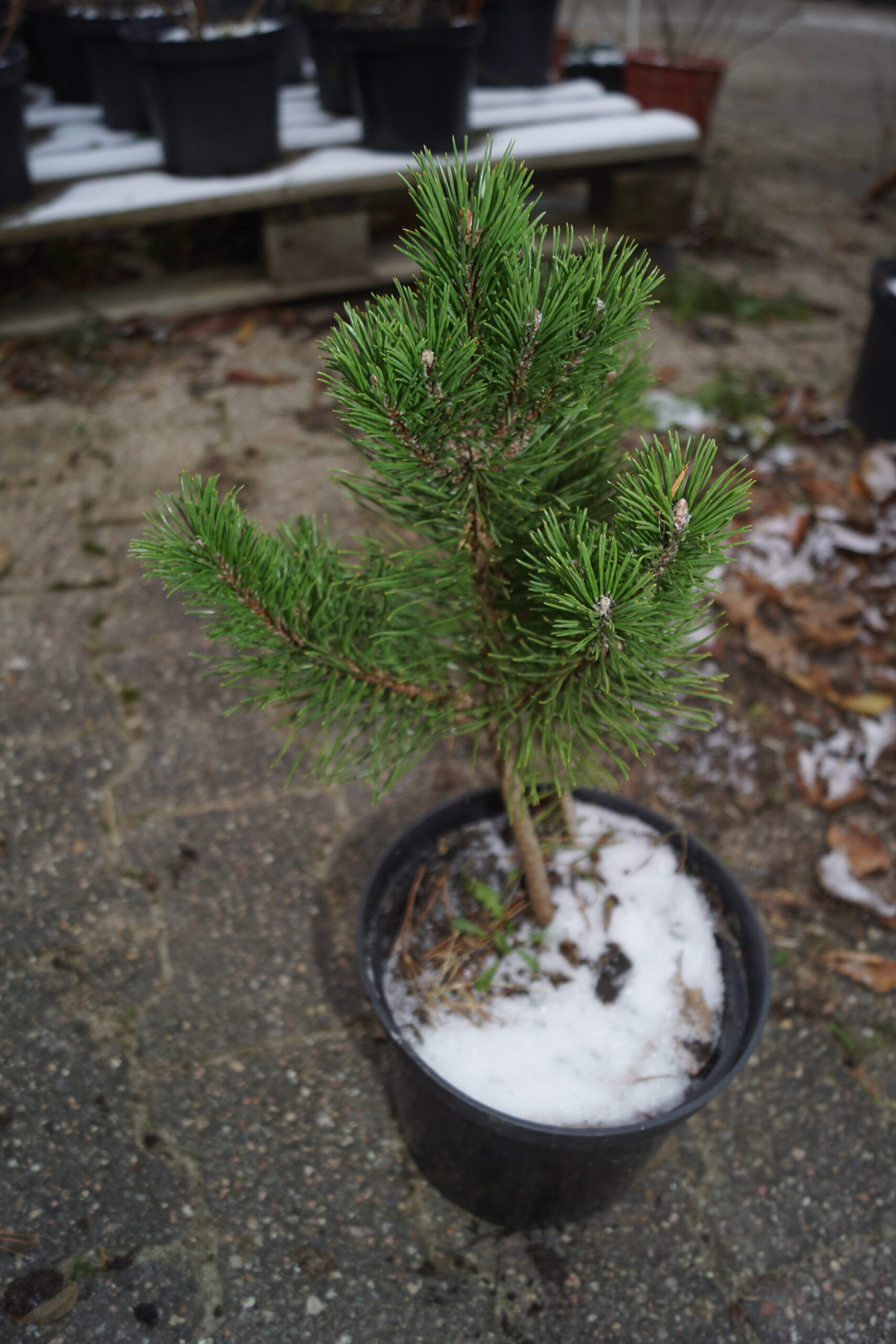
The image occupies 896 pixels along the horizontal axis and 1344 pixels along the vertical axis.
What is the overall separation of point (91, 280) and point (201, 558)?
4.07 meters

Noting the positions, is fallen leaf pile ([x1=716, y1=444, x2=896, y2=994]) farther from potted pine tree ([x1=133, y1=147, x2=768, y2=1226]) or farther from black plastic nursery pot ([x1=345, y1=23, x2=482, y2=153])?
black plastic nursery pot ([x1=345, y1=23, x2=482, y2=153])

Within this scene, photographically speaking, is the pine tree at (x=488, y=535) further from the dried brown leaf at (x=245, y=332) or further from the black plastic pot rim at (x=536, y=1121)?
the dried brown leaf at (x=245, y=332)

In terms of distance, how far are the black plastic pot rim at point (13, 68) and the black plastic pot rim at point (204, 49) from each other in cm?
42

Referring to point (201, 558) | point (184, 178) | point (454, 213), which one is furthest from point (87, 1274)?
point (184, 178)

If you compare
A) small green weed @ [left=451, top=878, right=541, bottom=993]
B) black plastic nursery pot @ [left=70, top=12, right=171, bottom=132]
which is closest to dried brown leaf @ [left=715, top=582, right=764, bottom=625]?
small green weed @ [left=451, top=878, right=541, bottom=993]

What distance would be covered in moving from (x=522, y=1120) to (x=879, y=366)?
2.90 metres

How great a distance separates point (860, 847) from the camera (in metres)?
2.17

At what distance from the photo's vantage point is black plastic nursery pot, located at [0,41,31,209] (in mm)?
3449

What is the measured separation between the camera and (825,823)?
2.27 metres

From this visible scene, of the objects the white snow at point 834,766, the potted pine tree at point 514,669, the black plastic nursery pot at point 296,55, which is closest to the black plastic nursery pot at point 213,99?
the black plastic nursery pot at point 296,55

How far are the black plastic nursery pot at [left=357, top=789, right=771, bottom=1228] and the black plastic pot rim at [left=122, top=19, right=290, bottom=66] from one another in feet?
10.5

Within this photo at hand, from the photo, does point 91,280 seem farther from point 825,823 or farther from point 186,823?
point 825,823

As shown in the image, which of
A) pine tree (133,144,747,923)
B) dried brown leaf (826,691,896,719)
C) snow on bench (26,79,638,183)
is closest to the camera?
pine tree (133,144,747,923)

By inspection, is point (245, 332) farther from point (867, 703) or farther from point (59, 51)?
point (867, 703)
